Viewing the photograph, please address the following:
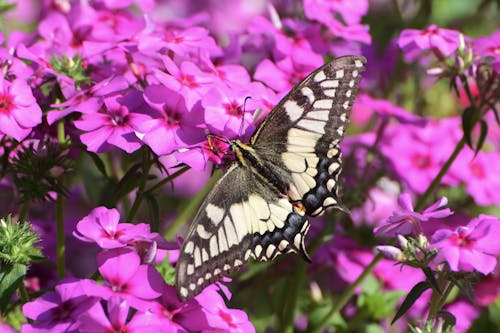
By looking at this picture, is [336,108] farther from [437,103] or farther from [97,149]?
[437,103]

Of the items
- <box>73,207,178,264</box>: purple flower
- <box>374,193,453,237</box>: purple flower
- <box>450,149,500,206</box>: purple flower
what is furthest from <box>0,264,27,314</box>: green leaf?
<box>450,149,500,206</box>: purple flower

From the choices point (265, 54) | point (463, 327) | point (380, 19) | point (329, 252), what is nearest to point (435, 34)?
point (265, 54)

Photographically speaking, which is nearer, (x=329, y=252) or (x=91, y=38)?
(x=91, y=38)

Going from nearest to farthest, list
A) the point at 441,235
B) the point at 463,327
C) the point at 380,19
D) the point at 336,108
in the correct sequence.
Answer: the point at 441,235, the point at 336,108, the point at 463,327, the point at 380,19

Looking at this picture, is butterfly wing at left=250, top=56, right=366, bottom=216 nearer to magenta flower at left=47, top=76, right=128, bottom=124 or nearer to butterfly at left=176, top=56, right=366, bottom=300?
butterfly at left=176, top=56, right=366, bottom=300

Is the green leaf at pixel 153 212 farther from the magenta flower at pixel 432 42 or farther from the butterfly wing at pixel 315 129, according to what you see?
the magenta flower at pixel 432 42

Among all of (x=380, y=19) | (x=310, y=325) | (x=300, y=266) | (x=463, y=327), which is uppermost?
(x=380, y=19)

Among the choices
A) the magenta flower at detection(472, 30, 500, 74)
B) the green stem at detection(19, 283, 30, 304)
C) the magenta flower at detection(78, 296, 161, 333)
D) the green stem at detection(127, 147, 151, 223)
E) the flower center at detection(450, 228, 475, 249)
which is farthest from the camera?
the magenta flower at detection(472, 30, 500, 74)

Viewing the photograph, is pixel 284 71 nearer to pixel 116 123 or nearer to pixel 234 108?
pixel 234 108
